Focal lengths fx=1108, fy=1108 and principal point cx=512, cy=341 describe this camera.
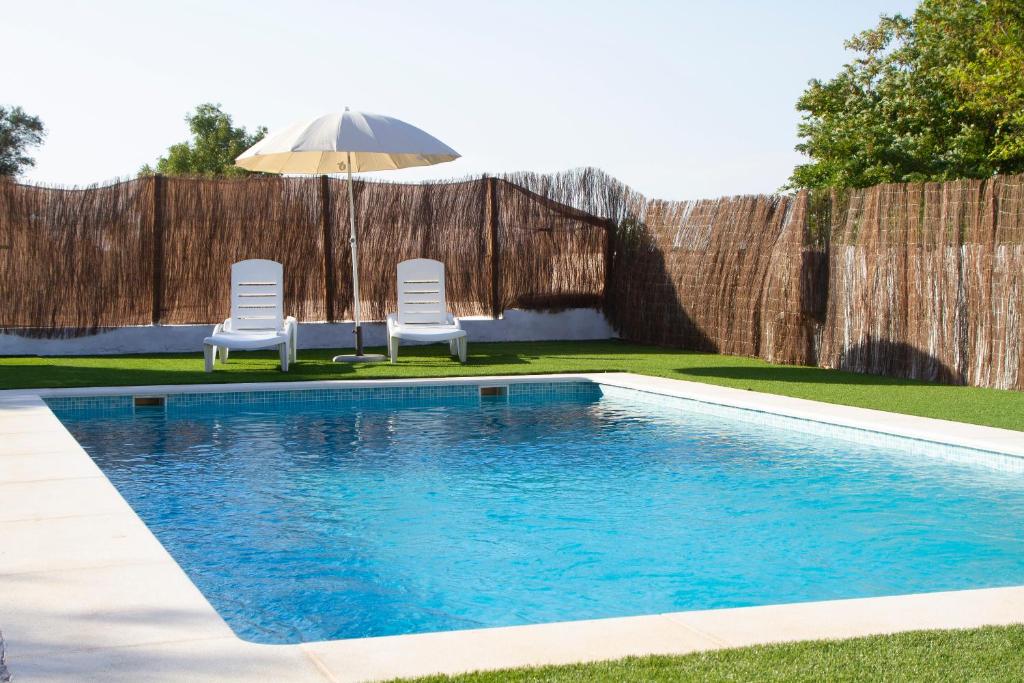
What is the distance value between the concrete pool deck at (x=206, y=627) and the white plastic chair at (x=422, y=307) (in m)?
7.28

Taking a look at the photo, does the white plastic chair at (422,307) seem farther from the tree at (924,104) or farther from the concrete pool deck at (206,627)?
the tree at (924,104)

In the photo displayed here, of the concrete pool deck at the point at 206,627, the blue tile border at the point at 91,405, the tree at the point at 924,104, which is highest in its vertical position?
the tree at the point at 924,104

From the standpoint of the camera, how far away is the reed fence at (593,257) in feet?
32.8

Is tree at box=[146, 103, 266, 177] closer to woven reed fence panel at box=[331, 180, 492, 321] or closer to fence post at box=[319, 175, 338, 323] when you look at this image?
woven reed fence panel at box=[331, 180, 492, 321]

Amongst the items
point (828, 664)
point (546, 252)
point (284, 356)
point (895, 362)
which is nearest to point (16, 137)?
point (546, 252)

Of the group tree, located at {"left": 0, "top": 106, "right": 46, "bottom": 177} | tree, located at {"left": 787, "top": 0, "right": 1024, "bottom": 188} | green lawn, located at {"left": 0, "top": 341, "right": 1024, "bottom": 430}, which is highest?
tree, located at {"left": 0, "top": 106, "right": 46, "bottom": 177}

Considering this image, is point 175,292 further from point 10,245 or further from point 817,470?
point 817,470

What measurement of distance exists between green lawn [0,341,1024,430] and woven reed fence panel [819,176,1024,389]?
326 mm

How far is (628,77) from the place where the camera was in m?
15.6

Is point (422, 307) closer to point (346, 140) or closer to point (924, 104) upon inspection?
point (346, 140)

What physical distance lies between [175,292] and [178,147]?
49.1 meters

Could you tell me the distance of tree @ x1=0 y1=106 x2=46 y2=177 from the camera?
44.2 meters

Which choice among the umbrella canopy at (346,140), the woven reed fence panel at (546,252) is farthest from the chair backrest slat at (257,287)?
→ the woven reed fence panel at (546,252)

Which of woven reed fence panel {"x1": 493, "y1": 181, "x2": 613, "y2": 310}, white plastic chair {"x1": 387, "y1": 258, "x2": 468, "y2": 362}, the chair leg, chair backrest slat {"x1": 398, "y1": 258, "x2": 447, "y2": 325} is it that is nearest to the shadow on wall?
white plastic chair {"x1": 387, "y1": 258, "x2": 468, "y2": 362}
